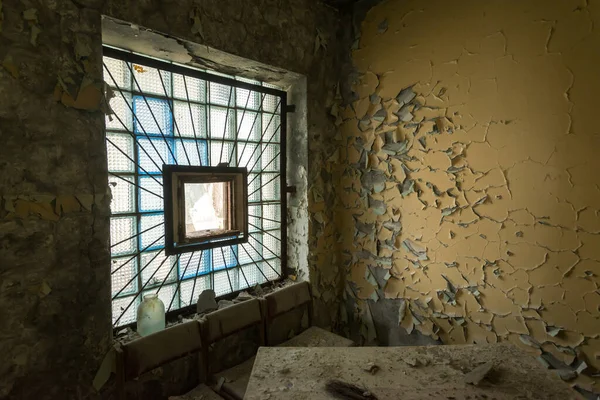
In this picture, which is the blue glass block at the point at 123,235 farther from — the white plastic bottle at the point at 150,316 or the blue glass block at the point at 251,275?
the blue glass block at the point at 251,275

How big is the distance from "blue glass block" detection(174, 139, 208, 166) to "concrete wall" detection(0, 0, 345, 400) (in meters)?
0.44

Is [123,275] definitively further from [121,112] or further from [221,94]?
[221,94]

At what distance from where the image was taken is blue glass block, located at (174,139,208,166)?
67.2 inches

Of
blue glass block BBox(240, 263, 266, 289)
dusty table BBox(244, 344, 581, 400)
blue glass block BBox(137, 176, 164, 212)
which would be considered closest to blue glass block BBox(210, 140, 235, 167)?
blue glass block BBox(137, 176, 164, 212)

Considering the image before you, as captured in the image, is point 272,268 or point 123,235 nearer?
point 123,235

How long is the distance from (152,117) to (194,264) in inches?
30.9

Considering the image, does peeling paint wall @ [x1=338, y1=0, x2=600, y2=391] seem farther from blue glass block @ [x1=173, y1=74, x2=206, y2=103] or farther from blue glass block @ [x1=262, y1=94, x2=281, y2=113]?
blue glass block @ [x1=173, y1=74, x2=206, y2=103]

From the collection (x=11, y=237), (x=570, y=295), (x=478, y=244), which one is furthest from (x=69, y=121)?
(x=570, y=295)

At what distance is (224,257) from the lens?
1936 millimetres

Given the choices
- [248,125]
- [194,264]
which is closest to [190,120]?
[248,125]

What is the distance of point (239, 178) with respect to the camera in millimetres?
1900

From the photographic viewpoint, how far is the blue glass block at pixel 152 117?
1.56 metres

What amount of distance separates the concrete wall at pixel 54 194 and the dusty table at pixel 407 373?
71 cm

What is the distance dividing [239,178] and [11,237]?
1.03m
